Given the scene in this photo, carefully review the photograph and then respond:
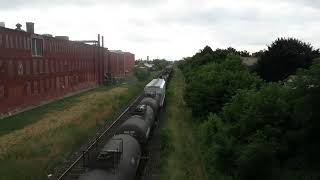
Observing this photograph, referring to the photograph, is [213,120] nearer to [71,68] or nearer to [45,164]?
[45,164]

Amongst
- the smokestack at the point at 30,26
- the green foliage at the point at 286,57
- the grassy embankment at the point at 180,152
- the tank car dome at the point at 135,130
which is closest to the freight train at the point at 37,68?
the smokestack at the point at 30,26

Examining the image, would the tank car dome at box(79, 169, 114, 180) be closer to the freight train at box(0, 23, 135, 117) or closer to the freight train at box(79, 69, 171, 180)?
the freight train at box(79, 69, 171, 180)

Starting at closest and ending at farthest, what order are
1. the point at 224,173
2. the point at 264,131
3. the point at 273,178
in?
the point at 273,178
the point at 264,131
the point at 224,173

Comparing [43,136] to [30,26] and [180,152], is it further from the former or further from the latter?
[30,26]

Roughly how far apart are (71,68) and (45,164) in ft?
168

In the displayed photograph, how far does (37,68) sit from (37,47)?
116 inches

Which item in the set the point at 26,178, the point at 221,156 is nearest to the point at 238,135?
the point at 221,156

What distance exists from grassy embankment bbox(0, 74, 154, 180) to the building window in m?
7.90

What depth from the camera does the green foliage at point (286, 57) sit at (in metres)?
38.2

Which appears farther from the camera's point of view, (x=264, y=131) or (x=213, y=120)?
(x=213, y=120)

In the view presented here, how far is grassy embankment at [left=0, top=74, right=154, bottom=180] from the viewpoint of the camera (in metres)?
22.3

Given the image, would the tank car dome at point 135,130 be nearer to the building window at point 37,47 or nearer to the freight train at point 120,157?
the freight train at point 120,157

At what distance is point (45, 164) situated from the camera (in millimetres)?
23297

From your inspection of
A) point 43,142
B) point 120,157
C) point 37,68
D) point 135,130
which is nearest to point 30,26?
point 37,68
